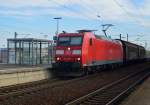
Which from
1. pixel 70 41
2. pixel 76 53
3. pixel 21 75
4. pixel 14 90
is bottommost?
pixel 14 90

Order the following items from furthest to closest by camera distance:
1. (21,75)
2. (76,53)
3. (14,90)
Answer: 1. (76,53)
2. (21,75)
3. (14,90)

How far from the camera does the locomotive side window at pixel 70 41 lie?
2869 cm

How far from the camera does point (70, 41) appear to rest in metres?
29.0

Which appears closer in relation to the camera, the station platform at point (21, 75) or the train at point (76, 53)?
the station platform at point (21, 75)

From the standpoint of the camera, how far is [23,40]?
37750 millimetres

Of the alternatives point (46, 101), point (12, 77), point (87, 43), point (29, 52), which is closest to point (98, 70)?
point (87, 43)

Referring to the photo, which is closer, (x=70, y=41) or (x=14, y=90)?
(x=14, y=90)

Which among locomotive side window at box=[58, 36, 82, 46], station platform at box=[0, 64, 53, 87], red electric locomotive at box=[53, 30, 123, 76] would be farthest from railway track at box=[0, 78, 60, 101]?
locomotive side window at box=[58, 36, 82, 46]

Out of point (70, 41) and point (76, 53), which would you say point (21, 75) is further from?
point (70, 41)

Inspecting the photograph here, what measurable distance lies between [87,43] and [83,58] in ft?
4.48

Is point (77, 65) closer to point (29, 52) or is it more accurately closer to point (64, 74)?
point (64, 74)

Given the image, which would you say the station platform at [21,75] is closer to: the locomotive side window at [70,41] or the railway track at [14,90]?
the railway track at [14,90]

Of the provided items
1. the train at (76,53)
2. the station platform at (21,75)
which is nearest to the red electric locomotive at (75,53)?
the train at (76,53)

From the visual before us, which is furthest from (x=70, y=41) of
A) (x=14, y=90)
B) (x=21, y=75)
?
(x=14, y=90)
